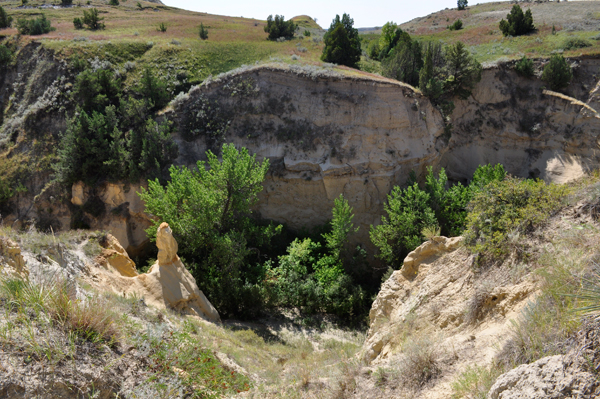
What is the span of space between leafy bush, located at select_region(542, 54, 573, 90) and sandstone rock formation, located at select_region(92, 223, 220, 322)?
26599mm

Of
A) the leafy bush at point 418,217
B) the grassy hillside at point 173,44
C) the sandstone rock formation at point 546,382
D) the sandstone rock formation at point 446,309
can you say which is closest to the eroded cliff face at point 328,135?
the leafy bush at point 418,217

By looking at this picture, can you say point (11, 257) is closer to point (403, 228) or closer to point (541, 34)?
point (403, 228)

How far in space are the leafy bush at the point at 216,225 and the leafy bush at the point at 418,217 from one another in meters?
6.02

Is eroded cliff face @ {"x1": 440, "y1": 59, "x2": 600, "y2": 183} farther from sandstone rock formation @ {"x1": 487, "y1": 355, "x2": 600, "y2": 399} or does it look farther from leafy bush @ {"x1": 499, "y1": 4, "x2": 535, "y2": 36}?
sandstone rock formation @ {"x1": 487, "y1": 355, "x2": 600, "y2": 399}

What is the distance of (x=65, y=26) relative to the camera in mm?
34531

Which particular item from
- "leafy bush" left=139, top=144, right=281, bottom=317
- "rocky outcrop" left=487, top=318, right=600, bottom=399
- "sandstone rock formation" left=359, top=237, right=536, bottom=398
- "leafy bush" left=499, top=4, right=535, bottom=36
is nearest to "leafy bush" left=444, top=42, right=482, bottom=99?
"leafy bush" left=499, top=4, right=535, bottom=36

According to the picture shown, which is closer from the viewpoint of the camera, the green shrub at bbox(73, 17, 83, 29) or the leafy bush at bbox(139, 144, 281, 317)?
the leafy bush at bbox(139, 144, 281, 317)

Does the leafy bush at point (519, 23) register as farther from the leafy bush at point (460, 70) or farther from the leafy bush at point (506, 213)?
the leafy bush at point (506, 213)

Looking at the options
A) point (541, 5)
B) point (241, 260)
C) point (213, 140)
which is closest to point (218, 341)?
point (241, 260)

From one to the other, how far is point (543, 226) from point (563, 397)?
474cm

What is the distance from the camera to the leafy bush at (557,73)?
24.3m

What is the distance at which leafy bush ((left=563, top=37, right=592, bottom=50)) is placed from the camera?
1068 inches

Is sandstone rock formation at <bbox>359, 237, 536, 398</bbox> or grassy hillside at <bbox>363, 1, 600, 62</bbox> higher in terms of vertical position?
grassy hillside at <bbox>363, 1, 600, 62</bbox>

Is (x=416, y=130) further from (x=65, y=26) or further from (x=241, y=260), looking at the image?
(x=65, y=26)
